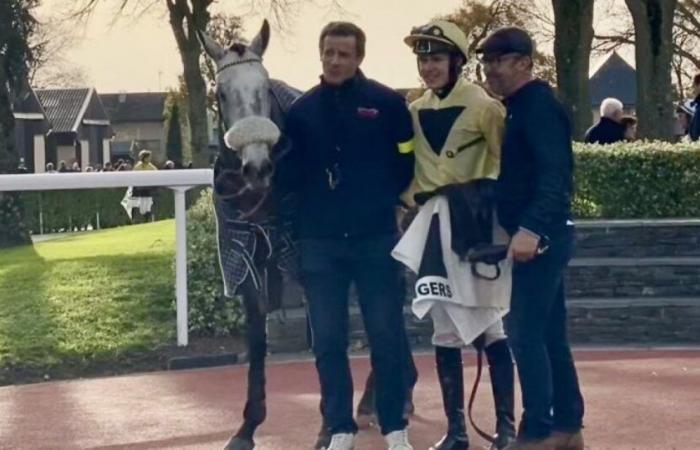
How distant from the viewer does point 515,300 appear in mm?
6734

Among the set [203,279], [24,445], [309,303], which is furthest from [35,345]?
[309,303]

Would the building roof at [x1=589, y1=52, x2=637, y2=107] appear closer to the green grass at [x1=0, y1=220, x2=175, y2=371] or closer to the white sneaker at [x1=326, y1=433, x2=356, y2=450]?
the green grass at [x1=0, y1=220, x2=175, y2=371]

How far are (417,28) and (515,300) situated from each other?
1427 mm

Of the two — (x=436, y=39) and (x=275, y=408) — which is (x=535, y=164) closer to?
(x=436, y=39)

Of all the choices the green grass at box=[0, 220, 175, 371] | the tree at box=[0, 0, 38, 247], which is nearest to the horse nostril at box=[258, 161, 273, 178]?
the green grass at box=[0, 220, 175, 371]

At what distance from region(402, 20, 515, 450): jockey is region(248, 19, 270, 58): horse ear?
71 centimetres

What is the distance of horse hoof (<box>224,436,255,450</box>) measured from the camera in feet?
24.0

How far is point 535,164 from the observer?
6598mm

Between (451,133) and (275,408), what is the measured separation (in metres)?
2.66

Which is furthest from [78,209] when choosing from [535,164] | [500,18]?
[500,18]

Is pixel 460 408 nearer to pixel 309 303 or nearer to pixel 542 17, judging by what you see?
pixel 309 303

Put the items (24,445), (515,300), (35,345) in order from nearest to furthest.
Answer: (515,300), (24,445), (35,345)

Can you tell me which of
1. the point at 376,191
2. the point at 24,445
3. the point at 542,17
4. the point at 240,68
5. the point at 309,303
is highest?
the point at 542,17

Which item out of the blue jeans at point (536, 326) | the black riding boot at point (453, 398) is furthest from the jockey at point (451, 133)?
the blue jeans at point (536, 326)
